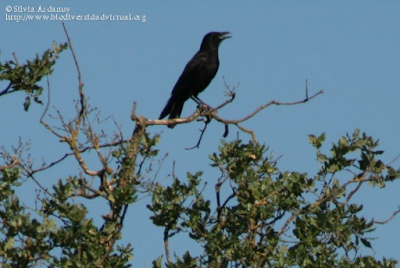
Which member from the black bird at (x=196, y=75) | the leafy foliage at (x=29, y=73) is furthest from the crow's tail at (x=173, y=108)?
the leafy foliage at (x=29, y=73)

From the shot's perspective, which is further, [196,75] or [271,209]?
[196,75]

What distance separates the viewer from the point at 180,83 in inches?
495

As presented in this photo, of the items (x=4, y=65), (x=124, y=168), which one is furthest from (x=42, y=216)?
(x=4, y=65)

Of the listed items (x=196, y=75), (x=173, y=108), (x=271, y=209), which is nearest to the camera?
(x=271, y=209)

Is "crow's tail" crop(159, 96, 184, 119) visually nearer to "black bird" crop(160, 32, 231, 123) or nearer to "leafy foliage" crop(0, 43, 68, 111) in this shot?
"black bird" crop(160, 32, 231, 123)

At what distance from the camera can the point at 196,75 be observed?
496 inches

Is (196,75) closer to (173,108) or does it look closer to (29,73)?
(173,108)

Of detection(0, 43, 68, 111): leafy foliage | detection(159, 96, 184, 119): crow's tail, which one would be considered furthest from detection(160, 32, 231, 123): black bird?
detection(0, 43, 68, 111): leafy foliage

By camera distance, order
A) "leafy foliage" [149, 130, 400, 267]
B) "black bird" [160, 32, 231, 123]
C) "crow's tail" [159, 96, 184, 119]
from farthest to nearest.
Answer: "black bird" [160, 32, 231, 123] < "crow's tail" [159, 96, 184, 119] < "leafy foliage" [149, 130, 400, 267]

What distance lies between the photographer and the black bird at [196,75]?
40.2 feet

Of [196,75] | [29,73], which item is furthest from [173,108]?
[29,73]

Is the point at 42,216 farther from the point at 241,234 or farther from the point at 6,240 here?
the point at 241,234

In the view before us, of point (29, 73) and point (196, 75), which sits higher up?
point (196, 75)

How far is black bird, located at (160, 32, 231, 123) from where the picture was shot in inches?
483
